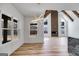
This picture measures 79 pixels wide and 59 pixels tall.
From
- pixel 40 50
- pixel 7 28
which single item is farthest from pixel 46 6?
pixel 40 50

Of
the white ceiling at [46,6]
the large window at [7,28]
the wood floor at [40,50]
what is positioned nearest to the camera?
the white ceiling at [46,6]

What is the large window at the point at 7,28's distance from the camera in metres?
2.95

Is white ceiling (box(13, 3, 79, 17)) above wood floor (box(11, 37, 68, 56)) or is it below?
above

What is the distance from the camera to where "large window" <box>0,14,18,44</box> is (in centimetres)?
295

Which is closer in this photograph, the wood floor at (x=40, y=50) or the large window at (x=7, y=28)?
the wood floor at (x=40, y=50)

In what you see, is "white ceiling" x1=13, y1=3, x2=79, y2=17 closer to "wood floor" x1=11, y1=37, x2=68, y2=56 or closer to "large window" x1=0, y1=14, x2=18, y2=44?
"large window" x1=0, y1=14, x2=18, y2=44

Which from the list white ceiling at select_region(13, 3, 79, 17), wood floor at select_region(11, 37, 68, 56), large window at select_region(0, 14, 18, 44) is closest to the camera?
white ceiling at select_region(13, 3, 79, 17)

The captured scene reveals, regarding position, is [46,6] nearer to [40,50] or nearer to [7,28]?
[7,28]

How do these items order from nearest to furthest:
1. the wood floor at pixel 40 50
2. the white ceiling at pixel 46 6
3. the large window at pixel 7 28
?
the white ceiling at pixel 46 6 → the wood floor at pixel 40 50 → the large window at pixel 7 28

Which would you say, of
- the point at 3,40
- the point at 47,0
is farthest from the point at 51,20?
the point at 47,0

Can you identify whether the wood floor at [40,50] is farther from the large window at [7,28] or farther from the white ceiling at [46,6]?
the white ceiling at [46,6]

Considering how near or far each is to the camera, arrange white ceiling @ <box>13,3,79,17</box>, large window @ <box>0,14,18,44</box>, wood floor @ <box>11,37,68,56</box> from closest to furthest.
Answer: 1. white ceiling @ <box>13,3,79,17</box>
2. wood floor @ <box>11,37,68,56</box>
3. large window @ <box>0,14,18,44</box>

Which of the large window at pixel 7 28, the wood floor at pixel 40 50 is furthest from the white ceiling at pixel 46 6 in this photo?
the wood floor at pixel 40 50

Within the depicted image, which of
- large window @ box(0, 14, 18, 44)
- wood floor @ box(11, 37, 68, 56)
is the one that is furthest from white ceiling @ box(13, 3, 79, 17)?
wood floor @ box(11, 37, 68, 56)
